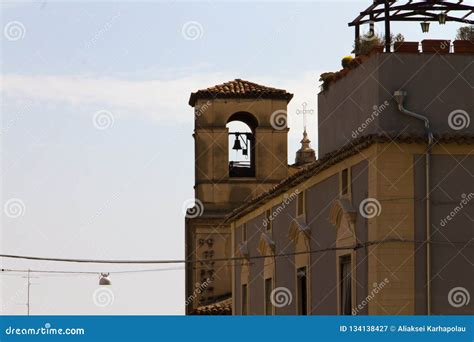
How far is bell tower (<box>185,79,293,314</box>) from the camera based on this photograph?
140ft

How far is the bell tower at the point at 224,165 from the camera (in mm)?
42656

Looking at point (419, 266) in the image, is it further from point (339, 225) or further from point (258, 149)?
point (258, 149)

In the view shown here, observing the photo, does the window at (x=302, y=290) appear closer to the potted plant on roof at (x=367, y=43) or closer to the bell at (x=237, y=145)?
the potted plant on roof at (x=367, y=43)

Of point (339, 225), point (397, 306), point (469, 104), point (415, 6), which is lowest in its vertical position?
point (397, 306)

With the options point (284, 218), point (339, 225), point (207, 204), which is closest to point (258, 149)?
point (207, 204)

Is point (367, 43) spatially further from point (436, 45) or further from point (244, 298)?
point (244, 298)

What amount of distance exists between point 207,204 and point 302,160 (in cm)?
497

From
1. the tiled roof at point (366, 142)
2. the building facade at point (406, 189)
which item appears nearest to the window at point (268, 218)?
the tiled roof at point (366, 142)

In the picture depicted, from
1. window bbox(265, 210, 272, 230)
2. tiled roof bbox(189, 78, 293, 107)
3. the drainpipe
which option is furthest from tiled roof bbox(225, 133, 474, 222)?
tiled roof bbox(189, 78, 293, 107)

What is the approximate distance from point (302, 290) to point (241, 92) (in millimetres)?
15286

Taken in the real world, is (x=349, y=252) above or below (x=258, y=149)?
below

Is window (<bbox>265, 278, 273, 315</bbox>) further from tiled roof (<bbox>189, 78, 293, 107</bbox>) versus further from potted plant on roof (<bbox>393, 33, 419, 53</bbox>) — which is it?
tiled roof (<bbox>189, 78, 293, 107</bbox>)

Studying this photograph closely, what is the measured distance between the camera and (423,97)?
23.2m

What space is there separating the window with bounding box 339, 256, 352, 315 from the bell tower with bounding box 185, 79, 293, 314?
17.4 meters
